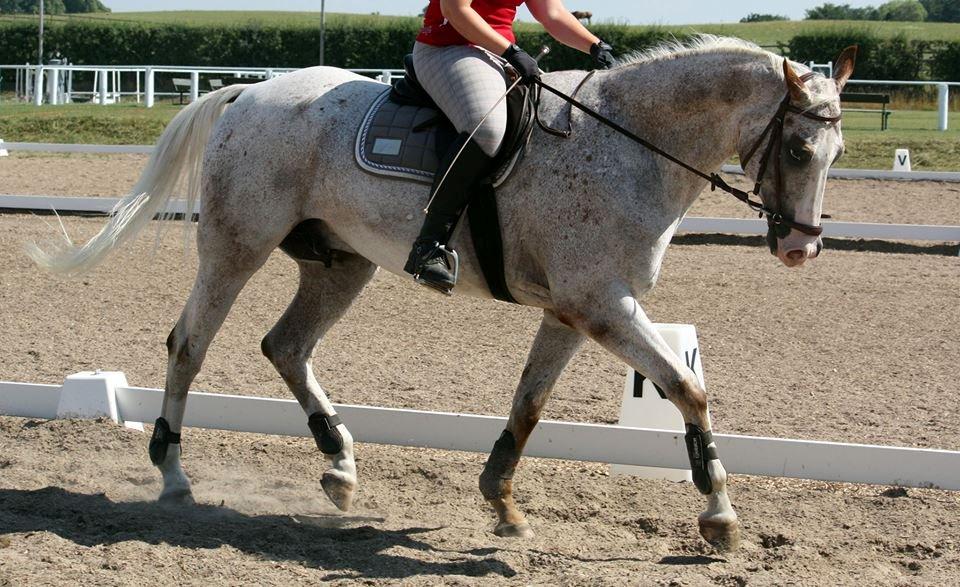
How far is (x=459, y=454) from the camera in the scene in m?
5.64

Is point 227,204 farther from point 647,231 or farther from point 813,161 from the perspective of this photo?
point 813,161

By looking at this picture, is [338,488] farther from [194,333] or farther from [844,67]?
[844,67]

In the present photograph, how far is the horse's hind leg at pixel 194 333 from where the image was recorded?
5016 millimetres

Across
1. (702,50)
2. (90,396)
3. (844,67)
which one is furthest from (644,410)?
(90,396)

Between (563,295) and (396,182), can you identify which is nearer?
(563,295)

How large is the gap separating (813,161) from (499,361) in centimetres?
339

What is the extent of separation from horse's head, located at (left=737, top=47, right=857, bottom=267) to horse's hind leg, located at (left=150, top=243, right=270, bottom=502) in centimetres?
213

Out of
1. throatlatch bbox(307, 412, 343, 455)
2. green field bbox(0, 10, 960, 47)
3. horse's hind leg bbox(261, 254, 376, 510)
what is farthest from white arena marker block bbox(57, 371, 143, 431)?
green field bbox(0, 10, 960, 47)

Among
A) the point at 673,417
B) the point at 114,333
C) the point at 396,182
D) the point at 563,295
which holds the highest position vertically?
the point at 396,182

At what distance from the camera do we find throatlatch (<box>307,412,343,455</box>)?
16.6 ft

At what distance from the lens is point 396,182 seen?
469 centimetres

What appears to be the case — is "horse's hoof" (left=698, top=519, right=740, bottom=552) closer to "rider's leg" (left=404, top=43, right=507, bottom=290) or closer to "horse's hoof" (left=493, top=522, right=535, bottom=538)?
"horse's hoof" (left=493, top=522, right=535, bottom=538)

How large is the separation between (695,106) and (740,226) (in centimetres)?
782

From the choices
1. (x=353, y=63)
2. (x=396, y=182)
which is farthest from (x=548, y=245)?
(x=353, y=63)
